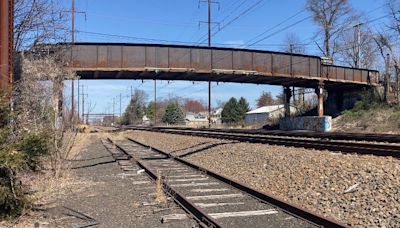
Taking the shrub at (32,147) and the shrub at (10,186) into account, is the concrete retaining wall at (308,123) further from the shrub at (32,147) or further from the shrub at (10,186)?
the shrub at (10,186)

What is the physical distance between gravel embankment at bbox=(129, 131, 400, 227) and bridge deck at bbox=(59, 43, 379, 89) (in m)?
29.1

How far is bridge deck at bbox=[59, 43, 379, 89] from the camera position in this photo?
4447 centimetres

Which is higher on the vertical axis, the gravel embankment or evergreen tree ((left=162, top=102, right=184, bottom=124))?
evergreen tree ((left=162, top=102, right=184, bottom=124))

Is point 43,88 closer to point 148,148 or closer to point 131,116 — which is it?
point 148,148

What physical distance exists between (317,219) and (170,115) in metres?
113

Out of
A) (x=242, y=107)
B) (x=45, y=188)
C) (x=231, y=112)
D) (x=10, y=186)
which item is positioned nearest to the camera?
(x=10, y=186)

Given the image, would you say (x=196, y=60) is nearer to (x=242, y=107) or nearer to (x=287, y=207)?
(x=287, y=207)

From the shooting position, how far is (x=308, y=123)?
5312cm

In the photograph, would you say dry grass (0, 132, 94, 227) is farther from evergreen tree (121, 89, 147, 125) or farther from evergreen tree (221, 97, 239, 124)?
evergreen tree (121, 89, 147, 125)

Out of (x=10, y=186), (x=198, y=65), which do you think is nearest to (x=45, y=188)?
(x=10, y=186)

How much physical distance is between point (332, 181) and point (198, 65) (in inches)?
1475

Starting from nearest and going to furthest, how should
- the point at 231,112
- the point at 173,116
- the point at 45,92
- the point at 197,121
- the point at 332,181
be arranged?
the point at 332,181 < the point at 45,92 < the point at 231,112 < the point at 173,116 < the point at 197,121

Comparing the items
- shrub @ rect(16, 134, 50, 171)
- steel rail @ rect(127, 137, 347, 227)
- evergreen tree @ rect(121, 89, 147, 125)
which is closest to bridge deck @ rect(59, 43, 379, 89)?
steel rail @ rect(127, 137, 347, 227)

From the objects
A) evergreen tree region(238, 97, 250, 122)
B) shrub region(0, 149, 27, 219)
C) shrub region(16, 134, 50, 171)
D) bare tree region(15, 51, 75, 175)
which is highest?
evergreen tree region(238, 97, 250, 122)
